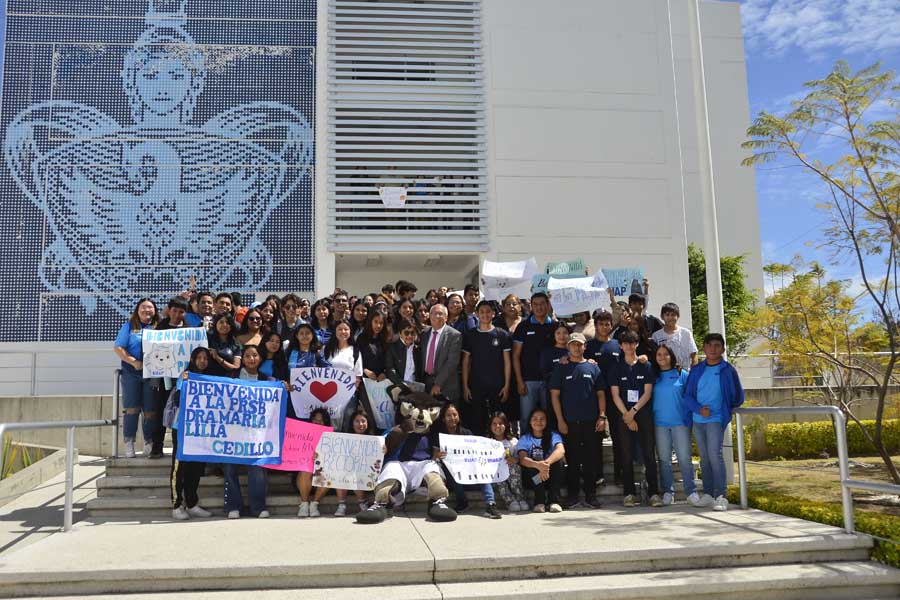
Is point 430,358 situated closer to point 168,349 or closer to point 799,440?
point 168,349

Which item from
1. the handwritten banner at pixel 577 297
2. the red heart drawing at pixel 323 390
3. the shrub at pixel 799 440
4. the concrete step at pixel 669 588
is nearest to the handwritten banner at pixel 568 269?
the handwritten banner at pixel 577 297

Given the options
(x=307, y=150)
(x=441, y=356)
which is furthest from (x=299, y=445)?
(x=307, y=150)

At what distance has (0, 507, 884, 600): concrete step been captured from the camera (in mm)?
5312

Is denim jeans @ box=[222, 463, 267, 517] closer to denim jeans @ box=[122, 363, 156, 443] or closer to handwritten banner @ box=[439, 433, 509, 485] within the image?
denim jeans @ box=[122, 363, 156, 443]

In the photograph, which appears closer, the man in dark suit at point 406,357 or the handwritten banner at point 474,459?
the handwritten banner at point 474,459

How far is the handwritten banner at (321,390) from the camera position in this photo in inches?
311

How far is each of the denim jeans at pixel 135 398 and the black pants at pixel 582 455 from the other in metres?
4.86

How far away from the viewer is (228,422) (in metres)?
7.46

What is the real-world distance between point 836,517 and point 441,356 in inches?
170

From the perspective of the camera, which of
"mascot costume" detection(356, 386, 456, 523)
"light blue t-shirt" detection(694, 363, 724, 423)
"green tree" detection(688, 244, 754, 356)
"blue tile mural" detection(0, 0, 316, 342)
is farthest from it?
"green tree" detection(688, 244, 754, 356)

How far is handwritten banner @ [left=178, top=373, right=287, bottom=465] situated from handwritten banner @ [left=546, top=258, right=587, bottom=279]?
572 cm

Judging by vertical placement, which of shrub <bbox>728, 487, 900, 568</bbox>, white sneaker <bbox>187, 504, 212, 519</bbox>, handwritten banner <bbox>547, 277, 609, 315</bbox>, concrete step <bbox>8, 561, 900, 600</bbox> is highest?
handwritten banner <bbox>547, 277, 609, 315</bbox>

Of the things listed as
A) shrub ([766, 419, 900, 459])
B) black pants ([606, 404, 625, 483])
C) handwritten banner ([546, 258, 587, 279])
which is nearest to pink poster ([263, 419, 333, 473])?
black pants ([606, 404, 625, 483])

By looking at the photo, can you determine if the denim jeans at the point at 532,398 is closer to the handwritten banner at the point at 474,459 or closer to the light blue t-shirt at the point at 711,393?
the handwritten banner at the point at 474,459
